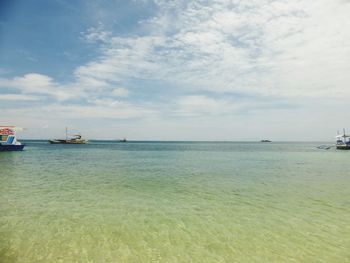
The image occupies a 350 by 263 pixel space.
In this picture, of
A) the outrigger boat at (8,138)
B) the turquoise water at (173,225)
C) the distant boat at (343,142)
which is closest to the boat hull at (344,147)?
the distant boat at (343,142)

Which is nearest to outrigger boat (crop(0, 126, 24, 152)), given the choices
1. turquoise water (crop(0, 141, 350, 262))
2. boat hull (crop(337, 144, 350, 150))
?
turquoise water (crop(0, 141, 350, 262))

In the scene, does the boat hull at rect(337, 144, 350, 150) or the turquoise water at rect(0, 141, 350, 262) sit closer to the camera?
the turquoise water at rect(0, 141, 350, 262)

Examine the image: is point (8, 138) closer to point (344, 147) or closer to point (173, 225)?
point (173, 225)

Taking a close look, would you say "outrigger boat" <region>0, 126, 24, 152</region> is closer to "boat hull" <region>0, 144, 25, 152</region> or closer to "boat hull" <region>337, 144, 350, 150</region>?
"boat hull" <region>0, 144, 25, 152</region>

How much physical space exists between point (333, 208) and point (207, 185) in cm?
904

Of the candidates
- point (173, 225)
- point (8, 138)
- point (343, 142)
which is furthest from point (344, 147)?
point (8, 138)

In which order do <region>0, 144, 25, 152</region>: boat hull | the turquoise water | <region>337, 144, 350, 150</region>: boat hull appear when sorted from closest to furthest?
the turquoise water
<region>0, 144, 25, 152</region>: boat hull
<region>337, 144, 350, 150</region>: boat hull

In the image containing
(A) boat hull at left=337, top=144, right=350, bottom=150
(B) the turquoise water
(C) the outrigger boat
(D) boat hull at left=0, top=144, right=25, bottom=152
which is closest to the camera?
(B) the turquoise water

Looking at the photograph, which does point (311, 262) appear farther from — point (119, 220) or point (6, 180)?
point (6, 180)

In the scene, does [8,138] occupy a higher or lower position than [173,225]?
higher

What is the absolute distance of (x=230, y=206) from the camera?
13547mm

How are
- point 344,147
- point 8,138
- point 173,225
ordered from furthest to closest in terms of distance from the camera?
point 344,147
point 8,138
point 173,225

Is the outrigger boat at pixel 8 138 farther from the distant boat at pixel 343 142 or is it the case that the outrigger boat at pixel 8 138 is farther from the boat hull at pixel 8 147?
the distant boat at pixel 343 142

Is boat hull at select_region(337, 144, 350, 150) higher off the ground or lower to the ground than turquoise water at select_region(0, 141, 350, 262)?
higher
